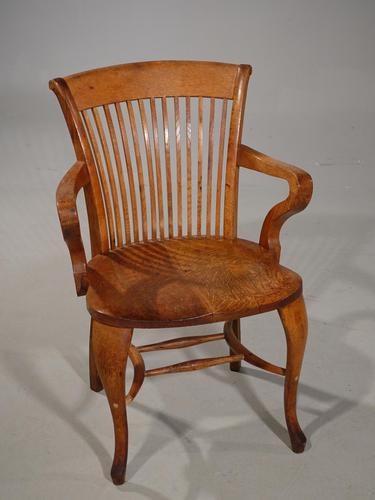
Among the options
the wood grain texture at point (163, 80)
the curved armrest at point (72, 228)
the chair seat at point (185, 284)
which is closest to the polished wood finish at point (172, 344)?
the chair seat at point (185, 284)

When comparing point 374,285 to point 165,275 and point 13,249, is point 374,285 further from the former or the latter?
point 13,249

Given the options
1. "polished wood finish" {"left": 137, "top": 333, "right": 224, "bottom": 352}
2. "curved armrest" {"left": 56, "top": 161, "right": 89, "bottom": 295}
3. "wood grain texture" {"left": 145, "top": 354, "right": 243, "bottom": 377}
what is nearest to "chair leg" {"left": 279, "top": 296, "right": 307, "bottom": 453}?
"wood grain texture" {"left": 145, "top": 354, "right": 243, "bottom": 377}

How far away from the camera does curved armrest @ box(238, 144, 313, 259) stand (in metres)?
1.99

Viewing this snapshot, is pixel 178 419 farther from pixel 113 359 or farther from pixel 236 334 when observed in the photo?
pixel 113 359

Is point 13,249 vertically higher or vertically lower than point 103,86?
lower

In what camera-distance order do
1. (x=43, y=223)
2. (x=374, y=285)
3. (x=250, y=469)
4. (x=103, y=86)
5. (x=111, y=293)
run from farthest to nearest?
(x=43, y=223)
(x=374, y=285)
(x=103, y=86)
(x=250, y=469)
(x=111, y=293)

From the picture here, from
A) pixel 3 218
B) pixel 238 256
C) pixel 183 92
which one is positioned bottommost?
pixel 3 218

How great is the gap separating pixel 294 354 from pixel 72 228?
715 millimetres

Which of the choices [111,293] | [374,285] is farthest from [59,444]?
[374,285]

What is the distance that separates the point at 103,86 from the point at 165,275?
0.65 m

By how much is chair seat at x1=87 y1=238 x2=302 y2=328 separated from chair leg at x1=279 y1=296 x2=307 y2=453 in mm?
56

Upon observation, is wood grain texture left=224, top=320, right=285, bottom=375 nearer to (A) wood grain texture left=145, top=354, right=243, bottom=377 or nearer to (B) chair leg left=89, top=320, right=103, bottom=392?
(A) wood grain texture left=145, top=354, right=243, bottom=377

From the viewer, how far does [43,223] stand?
3889 mm

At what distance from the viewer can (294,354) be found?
201 centimetres
